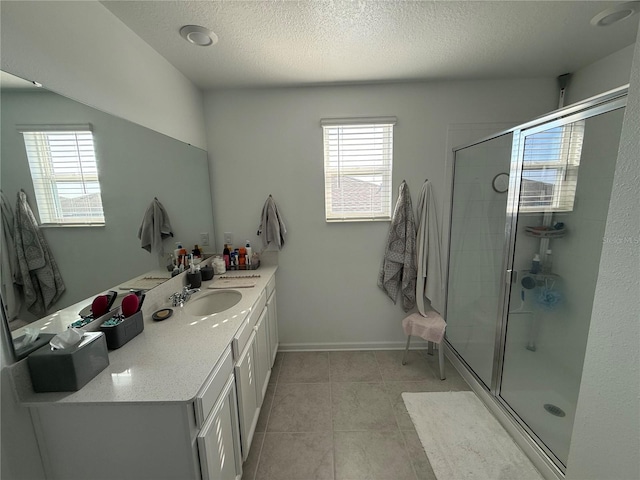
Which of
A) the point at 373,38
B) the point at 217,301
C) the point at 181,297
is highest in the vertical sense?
the point at 373,38

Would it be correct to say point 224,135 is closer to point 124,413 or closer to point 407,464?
point 124,413

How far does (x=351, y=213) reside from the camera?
7.95 ft

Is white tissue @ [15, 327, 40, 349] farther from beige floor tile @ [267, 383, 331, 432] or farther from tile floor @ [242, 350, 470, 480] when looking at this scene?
beige floor tile @ [267, 383, 331, 432]

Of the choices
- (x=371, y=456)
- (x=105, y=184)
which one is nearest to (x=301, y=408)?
(x=371, y=456)

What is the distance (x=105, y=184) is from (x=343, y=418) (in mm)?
2045

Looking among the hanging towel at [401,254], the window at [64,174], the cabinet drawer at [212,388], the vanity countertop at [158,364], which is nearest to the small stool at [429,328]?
the hanging towel at [401,254]

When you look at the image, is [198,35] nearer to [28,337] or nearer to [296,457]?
[28,337]

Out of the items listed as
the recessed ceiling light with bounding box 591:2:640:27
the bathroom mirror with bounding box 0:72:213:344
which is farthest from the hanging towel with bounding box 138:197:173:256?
the recessed ceiling light with bounding box 591:2:640:27

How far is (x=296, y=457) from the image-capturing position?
1.55 m

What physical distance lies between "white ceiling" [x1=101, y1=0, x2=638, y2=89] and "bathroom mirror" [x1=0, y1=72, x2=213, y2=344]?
1.98 feet

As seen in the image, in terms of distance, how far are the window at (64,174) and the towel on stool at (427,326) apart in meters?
2.30

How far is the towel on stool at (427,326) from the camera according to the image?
2.15m

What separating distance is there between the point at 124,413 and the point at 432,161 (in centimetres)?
261

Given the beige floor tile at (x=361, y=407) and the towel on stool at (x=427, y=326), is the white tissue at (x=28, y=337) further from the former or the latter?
the towel on stool at (x=427, y=326)
